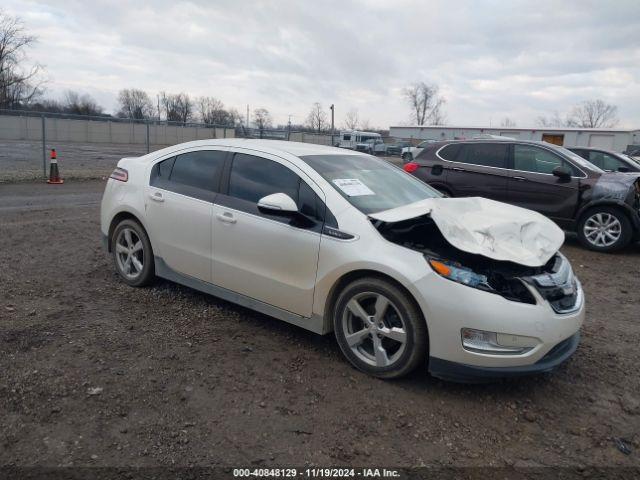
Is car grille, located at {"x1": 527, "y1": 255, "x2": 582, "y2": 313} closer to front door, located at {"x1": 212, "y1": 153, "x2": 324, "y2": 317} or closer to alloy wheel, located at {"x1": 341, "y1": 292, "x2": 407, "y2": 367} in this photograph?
alloy wheel, located at {"x1": 341, "y1": 292, "x2": 407, "y2": 367}

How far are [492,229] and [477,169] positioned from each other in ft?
18.8

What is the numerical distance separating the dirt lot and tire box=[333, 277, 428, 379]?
13 centimetres

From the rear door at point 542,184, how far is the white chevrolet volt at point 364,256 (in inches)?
173

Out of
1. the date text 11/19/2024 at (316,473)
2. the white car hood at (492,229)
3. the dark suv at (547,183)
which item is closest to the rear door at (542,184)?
the dark suv at (547,183)

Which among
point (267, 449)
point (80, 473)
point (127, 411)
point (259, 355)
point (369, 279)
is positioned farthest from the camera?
point (259, 355)

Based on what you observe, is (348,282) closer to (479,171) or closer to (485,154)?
(479,171)

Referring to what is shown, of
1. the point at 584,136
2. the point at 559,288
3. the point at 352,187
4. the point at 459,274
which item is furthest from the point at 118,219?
the point at 584,136

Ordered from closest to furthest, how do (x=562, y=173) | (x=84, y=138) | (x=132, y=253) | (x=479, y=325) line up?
1. (x=479, y=325)
2. (x=132, y=253)
3. (x=562, y=173)
4. (x=84, y=138)

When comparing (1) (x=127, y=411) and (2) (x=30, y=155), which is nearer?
(1) (x=127, y=411)

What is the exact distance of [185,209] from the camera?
449 centimetres

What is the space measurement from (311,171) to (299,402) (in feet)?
5.74

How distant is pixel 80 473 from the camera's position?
2445 mm

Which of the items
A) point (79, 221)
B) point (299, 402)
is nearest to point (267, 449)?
point (299, 402)

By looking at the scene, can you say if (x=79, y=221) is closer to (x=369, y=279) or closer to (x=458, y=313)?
(x=369, y=279)
